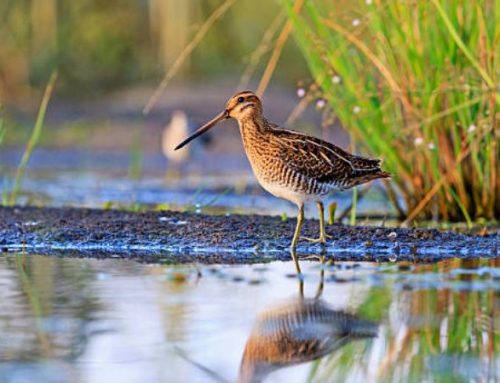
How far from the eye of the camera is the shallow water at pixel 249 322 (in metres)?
4.36

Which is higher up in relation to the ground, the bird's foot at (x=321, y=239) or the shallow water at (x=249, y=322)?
the bird's foot at (x=321, y=239)

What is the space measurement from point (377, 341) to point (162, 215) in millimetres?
3842

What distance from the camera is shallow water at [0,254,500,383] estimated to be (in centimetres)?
436

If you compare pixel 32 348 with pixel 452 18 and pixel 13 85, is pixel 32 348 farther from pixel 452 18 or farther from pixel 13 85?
pixel 13 85

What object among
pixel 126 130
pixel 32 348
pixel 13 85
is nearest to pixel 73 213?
pixel 32 348

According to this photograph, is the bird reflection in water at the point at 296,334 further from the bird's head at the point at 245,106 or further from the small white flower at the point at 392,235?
the bird's head at the point at 245,106

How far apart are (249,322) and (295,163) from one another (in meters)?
2.42

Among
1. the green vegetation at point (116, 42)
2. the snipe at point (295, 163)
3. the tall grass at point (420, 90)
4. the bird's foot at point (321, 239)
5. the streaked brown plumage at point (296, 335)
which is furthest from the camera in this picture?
the green vegetation at point (116, 42)

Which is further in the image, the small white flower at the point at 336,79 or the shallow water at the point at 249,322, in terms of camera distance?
the small white flower at the point at 336,79

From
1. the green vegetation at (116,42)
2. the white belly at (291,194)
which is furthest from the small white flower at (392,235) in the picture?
the green vegetation at (116,42)

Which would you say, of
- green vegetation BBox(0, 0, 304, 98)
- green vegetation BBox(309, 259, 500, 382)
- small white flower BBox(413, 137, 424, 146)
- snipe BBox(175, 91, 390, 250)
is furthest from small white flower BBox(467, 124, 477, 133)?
green vegetation BBox(0, 0, 304, 98)

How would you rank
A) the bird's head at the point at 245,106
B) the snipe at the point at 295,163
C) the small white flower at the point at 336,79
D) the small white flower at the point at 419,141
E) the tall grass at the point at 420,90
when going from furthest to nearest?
1. the small white flower at the point at 336,79
2. the small white flower at the point at 419,141
3. the tall grass at the point at 420,90
4. the bird's head at the point at 245,106
5. the snipe at the point at 295,163

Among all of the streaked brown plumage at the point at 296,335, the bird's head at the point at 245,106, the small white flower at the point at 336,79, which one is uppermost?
the small white flower at the point at 336,79

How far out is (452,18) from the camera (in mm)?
8312
